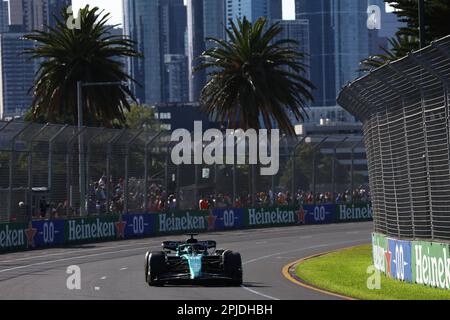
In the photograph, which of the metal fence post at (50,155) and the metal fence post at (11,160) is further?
the metal fence post at (50,155)

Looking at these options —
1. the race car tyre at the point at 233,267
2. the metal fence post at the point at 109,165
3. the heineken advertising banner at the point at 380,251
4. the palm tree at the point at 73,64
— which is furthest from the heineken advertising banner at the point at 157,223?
the race car tyre at the point at 233,267

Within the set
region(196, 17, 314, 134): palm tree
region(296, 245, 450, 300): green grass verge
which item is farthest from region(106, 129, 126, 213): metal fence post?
region(296, 245, 450, 300): green grass verge

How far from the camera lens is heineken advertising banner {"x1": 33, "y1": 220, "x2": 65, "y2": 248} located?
44469 mm

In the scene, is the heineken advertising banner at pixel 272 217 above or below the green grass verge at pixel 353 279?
above

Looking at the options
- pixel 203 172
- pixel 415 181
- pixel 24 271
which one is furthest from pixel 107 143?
pixel 415 181

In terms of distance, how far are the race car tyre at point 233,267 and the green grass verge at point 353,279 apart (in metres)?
1.66

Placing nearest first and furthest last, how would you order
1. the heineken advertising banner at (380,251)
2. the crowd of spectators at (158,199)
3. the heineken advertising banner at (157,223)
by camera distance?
1. the heineken advertising banner at (380,251)
2. the heineken advertising banner at (157,223)
3. the crowd of spectators at (158,199)

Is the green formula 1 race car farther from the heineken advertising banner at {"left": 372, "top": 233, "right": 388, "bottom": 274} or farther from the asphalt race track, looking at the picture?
the heineken advertising banner at {"left": 372, "top": 233, "right": 388, "bottom": 274}

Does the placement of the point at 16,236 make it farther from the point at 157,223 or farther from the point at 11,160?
the point at 157,223

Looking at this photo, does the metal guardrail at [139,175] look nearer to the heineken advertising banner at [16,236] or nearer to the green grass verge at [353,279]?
the heineken advertising banner at [16,236]

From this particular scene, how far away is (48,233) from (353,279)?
1975cm

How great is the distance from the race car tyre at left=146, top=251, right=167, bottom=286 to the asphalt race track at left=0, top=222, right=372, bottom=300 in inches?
8.2

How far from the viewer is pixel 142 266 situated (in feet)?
109

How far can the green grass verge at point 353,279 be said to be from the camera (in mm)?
22797
